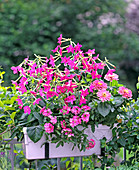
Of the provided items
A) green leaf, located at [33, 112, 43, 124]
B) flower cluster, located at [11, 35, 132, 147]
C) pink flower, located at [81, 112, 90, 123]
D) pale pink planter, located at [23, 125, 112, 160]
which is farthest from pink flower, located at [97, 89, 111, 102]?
green leaf, located at [33, 112, 43, 124]

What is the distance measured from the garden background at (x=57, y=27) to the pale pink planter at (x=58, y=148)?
355 cm

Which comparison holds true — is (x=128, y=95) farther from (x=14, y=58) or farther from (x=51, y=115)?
(x=14, y=58)

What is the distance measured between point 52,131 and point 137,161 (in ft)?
2.44

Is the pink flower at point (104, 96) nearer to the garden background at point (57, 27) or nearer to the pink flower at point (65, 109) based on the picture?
the pink flower at point (65, 109)

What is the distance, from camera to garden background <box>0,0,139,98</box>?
223 inches

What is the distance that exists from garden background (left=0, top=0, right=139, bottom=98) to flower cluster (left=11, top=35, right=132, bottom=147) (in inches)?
139

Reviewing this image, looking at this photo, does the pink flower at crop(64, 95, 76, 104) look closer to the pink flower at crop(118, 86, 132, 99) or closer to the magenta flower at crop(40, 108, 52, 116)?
the magenta flower at crop(40, 108, 52, 116)

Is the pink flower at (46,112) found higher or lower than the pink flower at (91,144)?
higher

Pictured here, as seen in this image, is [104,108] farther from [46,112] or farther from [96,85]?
[46,112]

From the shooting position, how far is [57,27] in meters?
6.04

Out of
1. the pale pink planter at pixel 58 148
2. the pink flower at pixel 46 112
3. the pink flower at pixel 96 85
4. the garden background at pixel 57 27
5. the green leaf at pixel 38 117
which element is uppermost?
Result: the garden background at pixel 57 27

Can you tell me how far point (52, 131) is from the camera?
63.4 inches

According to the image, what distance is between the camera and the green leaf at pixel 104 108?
1621 mm

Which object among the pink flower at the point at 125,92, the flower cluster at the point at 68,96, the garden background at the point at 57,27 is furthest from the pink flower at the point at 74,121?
the garden background at the point at 57,27
